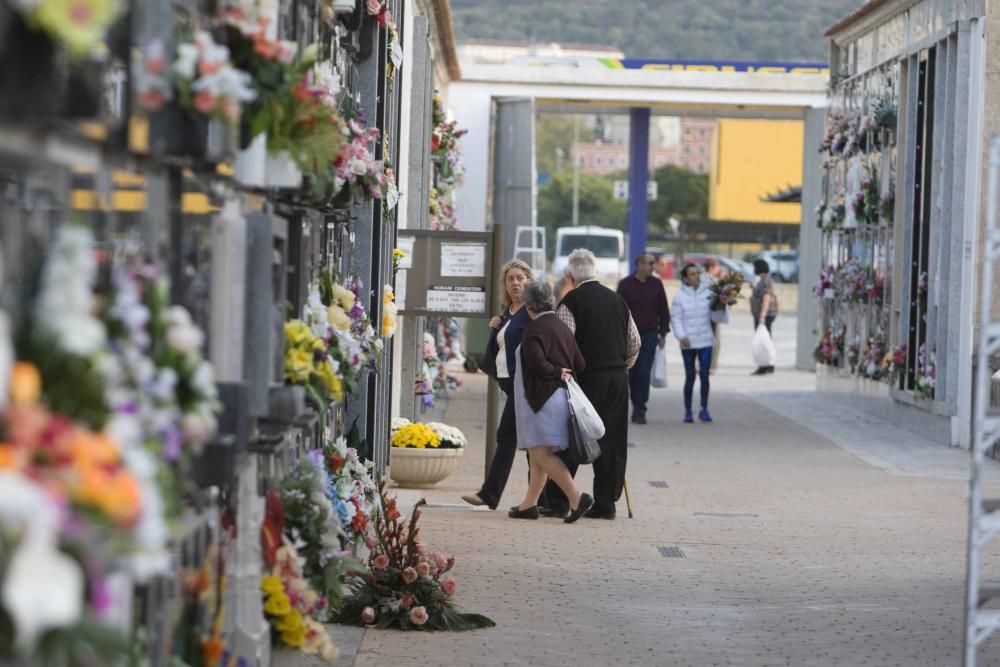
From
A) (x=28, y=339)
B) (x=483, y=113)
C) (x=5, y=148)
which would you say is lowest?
(x=28, y=339)

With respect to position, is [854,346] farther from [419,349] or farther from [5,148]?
[5,148]

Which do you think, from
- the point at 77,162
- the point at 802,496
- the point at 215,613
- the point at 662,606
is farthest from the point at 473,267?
the point at 77,162

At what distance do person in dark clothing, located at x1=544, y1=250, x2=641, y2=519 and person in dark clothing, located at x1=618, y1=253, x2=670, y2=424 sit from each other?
6464 millimetres

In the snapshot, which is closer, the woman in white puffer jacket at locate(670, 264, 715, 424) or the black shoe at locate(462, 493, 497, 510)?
the black shoe at locate(462, 493, 497, 510)

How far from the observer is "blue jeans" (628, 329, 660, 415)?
60.8 feet

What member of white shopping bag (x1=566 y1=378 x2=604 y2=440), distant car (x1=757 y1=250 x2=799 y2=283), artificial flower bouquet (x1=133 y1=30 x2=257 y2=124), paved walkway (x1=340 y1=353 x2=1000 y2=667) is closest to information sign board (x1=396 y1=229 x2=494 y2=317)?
paved walkway (x1=340 y1=353 x2=1000 y2=667)

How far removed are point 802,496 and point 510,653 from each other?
6206mm

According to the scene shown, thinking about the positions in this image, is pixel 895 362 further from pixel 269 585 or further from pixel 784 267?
pixel 784 267

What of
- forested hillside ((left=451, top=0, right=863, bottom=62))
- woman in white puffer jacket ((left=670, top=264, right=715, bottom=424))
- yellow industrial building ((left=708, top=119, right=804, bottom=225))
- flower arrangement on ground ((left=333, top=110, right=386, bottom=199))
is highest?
forested hillside ((left=451, top=0, right=863, bottom=62))

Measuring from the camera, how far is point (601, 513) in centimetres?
1191

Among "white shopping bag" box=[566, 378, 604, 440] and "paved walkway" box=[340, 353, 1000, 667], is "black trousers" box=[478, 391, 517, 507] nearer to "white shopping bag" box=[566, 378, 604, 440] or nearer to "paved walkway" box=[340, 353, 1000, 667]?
"paved walkway" box=[340, 353, 1000, 667]

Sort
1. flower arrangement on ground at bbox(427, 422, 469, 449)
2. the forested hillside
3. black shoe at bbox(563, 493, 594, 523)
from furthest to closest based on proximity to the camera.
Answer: the forested hillside → flower arrangement on ground at bbox(427, 422, 469, 449) → black shoe at bbox(563, 493, 594, 523)

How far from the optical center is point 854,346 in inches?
836

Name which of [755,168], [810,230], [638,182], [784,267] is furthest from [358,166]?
[755,168]
